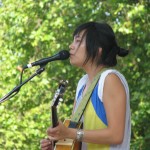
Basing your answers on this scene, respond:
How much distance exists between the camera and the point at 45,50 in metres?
8.74

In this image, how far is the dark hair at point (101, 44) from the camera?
2.48m

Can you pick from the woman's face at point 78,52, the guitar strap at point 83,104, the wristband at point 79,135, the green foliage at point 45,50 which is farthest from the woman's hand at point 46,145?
the green foliage at point 45,50

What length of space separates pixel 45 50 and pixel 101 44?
6.29m

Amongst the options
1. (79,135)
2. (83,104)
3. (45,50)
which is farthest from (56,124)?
(45,50)

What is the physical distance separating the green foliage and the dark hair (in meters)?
5.25

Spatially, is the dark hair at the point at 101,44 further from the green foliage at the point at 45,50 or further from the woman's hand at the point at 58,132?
the green foliage at the point at 45,50

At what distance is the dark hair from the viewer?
2477mm

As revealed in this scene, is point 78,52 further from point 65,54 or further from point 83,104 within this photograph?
point 83,104

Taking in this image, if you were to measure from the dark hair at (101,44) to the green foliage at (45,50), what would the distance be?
5.25 m

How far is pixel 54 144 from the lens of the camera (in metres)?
2.56

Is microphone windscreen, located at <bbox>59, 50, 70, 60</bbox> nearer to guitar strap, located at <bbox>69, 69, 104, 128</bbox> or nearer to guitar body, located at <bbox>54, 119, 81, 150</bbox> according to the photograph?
guitar strap, located at <bbox>69, 69, 104, 128</bbox>

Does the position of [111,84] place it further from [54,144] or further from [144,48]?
[144,48]

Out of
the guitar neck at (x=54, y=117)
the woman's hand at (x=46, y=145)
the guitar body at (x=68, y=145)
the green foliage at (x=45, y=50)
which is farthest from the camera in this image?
the green foliage at (x=45, y=50)

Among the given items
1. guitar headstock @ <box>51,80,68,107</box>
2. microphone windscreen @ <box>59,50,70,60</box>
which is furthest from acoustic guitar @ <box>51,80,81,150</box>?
microphone windscreen @ <box>59,50,70,60</box>
